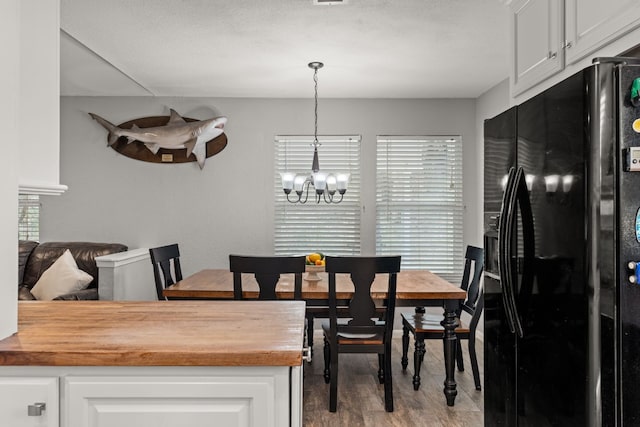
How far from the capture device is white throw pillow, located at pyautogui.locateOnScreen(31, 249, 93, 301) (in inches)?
166

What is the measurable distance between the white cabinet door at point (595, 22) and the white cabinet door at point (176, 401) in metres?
1.52

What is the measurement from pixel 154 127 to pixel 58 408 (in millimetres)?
4135

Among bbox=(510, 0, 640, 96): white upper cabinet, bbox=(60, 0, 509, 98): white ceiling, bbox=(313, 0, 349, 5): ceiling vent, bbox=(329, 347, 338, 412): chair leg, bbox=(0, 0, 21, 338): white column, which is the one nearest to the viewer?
bbox=(0, 0, 21, 338): white column

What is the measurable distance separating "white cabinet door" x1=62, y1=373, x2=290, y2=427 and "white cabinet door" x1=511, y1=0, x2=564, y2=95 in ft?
5.58

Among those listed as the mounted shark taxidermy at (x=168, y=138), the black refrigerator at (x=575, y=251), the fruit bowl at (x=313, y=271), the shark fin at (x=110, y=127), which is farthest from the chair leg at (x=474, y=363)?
the shark fin at (x=110, y=127)

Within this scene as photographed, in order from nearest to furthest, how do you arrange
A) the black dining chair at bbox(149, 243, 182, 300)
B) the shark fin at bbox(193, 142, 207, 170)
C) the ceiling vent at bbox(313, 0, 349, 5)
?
the ceiling vent at bbox(313, 0, 349, 5), the black dining chair at bbox(149, 243, 182, 300), the shark fin at bbox(193, 142, 207, 170)

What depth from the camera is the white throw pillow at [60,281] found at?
4207mm

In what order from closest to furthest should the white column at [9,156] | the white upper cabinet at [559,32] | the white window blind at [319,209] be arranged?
the white column at [9,156] → the white upper cabinet at [559,32] → the white window blind at [319,209]

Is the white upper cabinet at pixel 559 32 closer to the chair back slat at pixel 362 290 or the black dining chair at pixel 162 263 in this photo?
the chair back slat at pixel 362 290

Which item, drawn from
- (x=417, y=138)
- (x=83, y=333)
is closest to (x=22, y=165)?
(x=83, y=333)

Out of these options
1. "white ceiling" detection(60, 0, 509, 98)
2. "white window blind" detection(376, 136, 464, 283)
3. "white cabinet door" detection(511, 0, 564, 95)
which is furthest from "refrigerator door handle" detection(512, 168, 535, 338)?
"white window blind" detection(376, 136, 464, 283)

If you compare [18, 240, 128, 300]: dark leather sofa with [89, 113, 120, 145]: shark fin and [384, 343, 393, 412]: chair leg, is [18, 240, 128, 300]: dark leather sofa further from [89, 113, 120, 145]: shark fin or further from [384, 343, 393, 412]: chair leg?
[384, 343, 393, 412]: chair leg

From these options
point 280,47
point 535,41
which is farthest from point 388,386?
point 280,47

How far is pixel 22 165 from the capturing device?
1.54m
